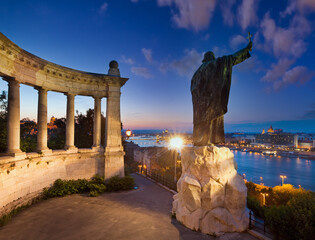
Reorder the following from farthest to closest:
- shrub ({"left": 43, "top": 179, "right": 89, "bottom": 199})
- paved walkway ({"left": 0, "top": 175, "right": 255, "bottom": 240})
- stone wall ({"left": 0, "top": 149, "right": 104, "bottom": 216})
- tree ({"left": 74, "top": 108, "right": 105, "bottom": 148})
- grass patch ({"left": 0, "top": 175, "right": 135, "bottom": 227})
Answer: tree ({"left": 74, "top": 108, "right": 105, "bottom": 148}) < grass patch ({"left": 0, "top": 175, "right": 135, "bottom": 227}) < shrub ({"left": 43, "top": 179, "right": 89, "bottom": 199}) < stone wall ({"left": 0, "top": 149, "right": 104, "bottom": 216}) < paved walkway ({"left": 0, "top": 175, "right": 255, "bottom": 240})

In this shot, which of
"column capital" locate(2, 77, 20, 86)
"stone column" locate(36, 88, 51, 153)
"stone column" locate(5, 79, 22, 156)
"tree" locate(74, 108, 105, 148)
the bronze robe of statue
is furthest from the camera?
"tree" locate(74, 108, 105, 148)

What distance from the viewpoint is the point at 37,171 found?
11.8 meters

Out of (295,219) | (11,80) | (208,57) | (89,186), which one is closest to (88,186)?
(89,186)

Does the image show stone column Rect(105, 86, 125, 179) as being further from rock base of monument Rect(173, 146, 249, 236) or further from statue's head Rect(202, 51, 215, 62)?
statue's head Rect(202, 51, 215, 62)

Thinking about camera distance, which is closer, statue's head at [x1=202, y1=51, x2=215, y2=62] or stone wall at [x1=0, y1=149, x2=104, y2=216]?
stone wall at [x1=0, y1=149, x2=104, y2=216]

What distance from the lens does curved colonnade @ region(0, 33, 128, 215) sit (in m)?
9.80

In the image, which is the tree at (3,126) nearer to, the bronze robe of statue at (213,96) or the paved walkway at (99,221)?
the paved walkway at (99,221)

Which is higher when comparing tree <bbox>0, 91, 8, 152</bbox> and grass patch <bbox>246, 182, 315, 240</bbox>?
tree <bbox>0, 91, 8, 152</bbox>

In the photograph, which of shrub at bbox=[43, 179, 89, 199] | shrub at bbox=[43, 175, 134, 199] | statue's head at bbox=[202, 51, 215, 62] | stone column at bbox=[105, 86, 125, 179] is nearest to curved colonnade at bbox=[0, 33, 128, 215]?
stone column at bbox=[105, 86, 125, 179]

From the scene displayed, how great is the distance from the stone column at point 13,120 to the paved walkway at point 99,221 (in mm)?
3629

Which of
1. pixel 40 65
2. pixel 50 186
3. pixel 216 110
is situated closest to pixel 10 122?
pixel 40 65

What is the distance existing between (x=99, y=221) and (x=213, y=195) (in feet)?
18.7

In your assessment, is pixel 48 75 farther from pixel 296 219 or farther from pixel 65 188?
pixel 296 219

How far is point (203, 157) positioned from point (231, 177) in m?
1.54
